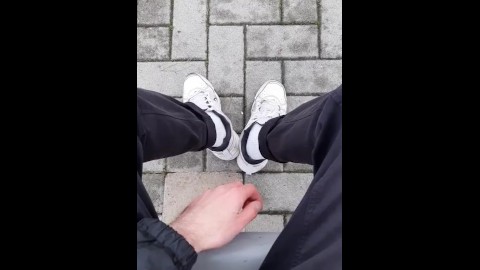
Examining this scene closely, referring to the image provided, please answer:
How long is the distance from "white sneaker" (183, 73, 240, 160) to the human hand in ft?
1.09

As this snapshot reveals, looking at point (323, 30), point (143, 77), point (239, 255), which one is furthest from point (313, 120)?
point (143, 77)

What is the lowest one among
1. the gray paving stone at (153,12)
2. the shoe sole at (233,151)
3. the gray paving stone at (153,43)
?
the shoe sole at (233,151)

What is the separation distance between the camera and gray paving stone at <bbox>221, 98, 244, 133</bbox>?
1.91 meters

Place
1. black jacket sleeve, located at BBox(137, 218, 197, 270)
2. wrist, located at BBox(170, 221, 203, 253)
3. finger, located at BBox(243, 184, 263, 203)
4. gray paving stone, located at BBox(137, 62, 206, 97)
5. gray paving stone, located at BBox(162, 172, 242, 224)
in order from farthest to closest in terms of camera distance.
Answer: gray paving stone, located at BBox(137, 62, 206, 97)
gray paving stone, located at BBox(162, 172, 242, 224)
finger, located at BBox(243, 184, 263, 203)
wrist, located at BBox(170, 221, 203, 253)
black jacket sleeve, located at BBox(137, 218, 197, 270)

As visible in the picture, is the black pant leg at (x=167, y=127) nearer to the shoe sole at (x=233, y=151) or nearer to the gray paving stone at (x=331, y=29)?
the shoe sole at (x=233, y=151)

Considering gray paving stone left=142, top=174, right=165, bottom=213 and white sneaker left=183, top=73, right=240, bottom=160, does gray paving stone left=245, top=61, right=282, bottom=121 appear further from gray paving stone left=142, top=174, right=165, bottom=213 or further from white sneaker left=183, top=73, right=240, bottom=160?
gray paving stone left=142, top=174, right=165, bottom=213

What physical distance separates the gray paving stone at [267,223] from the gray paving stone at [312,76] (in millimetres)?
558

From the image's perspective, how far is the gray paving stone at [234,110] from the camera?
6.25 feet

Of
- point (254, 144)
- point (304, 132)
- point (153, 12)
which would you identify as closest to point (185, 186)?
point (254, 144)

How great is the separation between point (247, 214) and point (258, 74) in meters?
0.77

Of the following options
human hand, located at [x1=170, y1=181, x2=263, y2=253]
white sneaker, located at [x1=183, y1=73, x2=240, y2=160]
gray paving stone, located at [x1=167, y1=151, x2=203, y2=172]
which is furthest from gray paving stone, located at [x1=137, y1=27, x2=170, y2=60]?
human hand, located at [x1=170, y1=181, x2=263, y2=253]

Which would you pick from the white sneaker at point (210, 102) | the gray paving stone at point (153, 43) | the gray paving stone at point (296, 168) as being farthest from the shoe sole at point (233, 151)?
the gray paving stone at point (153, 43)

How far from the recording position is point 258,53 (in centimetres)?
193
